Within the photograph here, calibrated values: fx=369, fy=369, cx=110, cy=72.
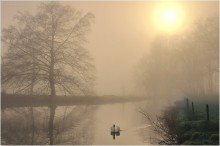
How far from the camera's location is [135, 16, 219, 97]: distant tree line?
4800cm

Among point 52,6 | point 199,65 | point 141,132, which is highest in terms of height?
point 52,6

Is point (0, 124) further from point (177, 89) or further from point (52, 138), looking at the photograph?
point (177, 89)

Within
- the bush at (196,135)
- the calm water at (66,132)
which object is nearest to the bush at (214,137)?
the bush at (196,135)

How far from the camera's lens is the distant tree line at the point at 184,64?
48.0 m

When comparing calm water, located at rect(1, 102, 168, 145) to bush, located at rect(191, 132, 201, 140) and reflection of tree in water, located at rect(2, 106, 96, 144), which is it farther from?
bush, located at rect(191, 132, 201, 140)

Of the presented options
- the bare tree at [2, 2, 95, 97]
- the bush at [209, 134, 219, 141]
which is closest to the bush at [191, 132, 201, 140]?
the bush at [209, 134, 219, 141]

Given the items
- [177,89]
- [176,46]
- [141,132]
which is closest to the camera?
[141,132]

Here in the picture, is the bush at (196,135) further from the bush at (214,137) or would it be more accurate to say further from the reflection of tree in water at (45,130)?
the reflection of tree in water at (45,130)

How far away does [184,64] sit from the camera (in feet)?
180

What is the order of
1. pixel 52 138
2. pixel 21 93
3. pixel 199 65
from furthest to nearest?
pixel 199 65 < pixel 21 93 < pixel 52 138

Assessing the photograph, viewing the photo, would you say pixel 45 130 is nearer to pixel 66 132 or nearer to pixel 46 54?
pixel 66 132

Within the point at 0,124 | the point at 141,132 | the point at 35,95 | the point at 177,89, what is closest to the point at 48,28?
the point at 35,95

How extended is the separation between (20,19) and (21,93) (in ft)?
25.2

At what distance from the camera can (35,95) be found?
37.6 m
